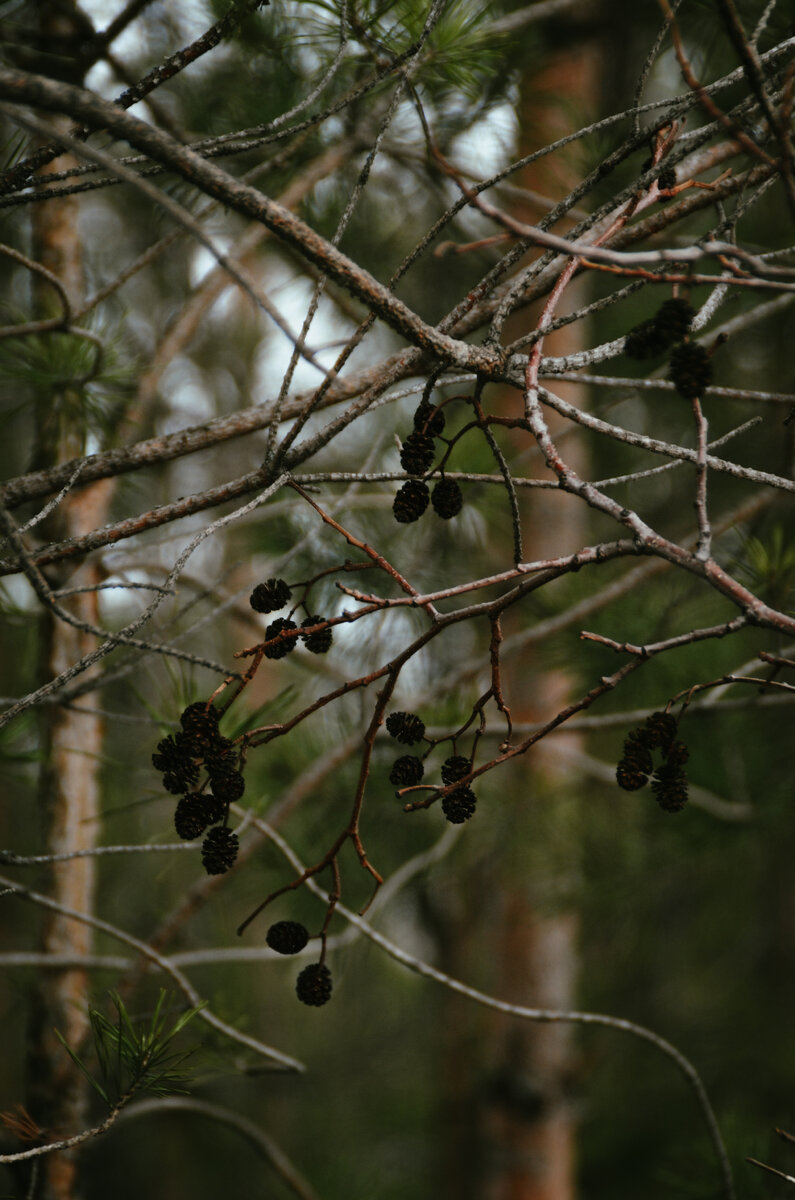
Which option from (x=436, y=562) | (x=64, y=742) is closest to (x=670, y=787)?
(x=64, y=742)

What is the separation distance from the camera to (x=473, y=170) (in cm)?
124

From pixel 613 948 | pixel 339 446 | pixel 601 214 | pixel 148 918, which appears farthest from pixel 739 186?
pixel 148 918

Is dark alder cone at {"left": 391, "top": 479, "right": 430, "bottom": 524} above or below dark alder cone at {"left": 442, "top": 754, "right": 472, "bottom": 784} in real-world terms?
above

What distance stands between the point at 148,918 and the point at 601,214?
9.75ft

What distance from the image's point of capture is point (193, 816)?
0.48 m

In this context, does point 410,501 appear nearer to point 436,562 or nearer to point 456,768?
point 456,768

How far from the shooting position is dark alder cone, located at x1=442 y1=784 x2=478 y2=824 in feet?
1.58

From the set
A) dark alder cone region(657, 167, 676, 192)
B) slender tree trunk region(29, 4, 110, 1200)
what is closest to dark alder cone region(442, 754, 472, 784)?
dark alder cone region(657, 167, 676, 192)

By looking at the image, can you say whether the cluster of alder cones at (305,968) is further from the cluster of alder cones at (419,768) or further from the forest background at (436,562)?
the cluster of alder cones at (419,768)

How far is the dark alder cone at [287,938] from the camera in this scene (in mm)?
497

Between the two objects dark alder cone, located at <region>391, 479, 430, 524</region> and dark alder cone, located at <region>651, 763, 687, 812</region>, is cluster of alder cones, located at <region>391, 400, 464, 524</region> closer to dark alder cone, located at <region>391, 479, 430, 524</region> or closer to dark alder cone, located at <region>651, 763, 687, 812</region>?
dark alder cone, located at <region>391, 479, 430, 524</region>

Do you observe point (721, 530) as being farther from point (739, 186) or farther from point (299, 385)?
point (299, 385)

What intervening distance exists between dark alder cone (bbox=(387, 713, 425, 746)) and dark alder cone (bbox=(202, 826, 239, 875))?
0.12 metres

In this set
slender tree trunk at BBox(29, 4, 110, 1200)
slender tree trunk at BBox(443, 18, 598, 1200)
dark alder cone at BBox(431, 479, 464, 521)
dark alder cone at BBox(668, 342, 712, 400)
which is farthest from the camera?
slender tree trunk at BBox(443, 18, 598, 1200)
